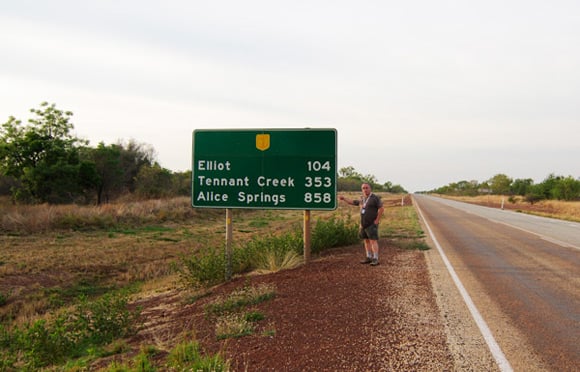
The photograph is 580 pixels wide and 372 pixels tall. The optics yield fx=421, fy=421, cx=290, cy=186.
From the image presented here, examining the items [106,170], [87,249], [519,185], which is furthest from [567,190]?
[87,249]

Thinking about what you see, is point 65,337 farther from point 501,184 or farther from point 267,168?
point 501,184

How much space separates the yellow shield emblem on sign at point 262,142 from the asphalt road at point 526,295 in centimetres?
490

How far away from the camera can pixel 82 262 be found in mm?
13633

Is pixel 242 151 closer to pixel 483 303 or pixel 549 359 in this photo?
pixel 483 303

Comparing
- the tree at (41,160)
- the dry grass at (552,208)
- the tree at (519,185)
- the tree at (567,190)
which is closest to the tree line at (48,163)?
the tree at (41,160)

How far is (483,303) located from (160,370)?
4.98 meters

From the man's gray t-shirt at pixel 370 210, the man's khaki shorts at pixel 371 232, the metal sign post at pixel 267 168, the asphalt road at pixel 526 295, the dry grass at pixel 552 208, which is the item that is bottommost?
the asphalt road at pixel 526 295

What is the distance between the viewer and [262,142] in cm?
938

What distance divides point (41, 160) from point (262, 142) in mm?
27430

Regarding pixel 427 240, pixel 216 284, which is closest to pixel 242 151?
pixel 216 284

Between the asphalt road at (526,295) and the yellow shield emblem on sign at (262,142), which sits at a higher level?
the yellow shield emblem on sign at (262,142)

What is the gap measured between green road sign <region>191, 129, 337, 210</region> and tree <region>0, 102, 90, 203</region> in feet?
83.6

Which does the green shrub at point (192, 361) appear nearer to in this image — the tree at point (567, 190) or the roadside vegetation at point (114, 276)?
the roadside vegetation at point (114, 276)

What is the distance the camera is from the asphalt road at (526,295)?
462 centimetres
